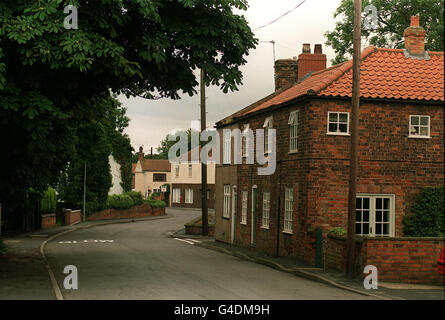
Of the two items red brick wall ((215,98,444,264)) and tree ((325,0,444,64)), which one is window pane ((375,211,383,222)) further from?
tree ((325,0,444,64))

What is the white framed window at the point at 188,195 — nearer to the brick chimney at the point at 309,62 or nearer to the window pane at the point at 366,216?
the brick chimney at the point at 309,62

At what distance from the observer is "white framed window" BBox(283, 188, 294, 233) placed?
2352 centimetres

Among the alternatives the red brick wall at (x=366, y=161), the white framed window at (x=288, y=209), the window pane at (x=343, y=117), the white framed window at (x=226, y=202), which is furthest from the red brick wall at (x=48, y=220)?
the window pane at (x=343, y=117)

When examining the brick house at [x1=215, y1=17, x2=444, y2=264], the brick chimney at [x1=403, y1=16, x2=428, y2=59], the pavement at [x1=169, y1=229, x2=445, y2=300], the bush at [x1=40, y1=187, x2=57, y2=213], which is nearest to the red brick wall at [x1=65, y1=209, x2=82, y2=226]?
the bush at [x1=40, y1=187, x2=57, y2=213]

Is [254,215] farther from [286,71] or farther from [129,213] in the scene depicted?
[129,213]

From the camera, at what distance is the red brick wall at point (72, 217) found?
46031 mm

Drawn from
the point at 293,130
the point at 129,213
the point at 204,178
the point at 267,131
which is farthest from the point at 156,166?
the point at 293,130

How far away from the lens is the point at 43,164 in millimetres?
17312

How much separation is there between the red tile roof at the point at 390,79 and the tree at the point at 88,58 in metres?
6.80

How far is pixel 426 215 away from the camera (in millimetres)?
21453

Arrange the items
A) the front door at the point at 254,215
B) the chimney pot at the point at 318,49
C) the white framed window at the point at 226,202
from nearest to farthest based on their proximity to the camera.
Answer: the front door at the point at 254,215 < the chimney pot at the point at 318,49 < the white framed window at the point at 226,202

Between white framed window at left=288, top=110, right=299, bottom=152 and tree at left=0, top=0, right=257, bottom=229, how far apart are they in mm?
7318

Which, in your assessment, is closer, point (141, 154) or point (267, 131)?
point (267, 131)

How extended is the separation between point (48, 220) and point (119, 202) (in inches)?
605
